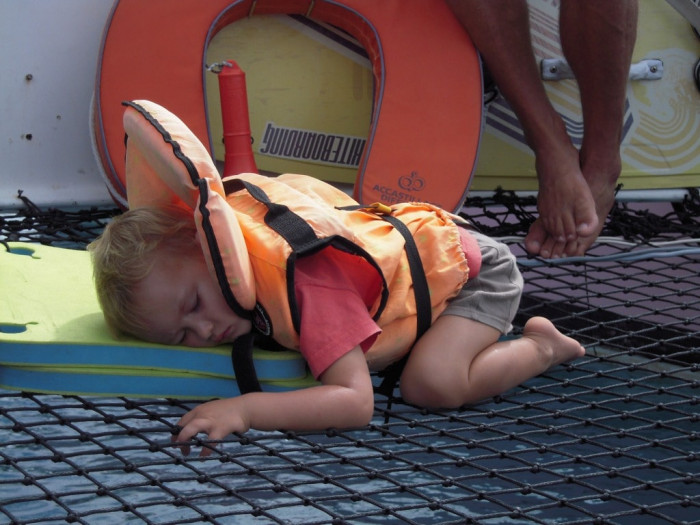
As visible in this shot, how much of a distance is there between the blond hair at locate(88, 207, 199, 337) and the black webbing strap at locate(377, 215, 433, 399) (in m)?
0.33

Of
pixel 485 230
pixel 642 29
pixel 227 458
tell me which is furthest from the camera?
pixel 642 29

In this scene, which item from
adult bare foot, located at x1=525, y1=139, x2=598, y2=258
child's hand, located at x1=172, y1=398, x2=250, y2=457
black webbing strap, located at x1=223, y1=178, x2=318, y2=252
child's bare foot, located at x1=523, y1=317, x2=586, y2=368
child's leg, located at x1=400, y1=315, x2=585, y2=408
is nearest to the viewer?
child's hand, located at x1=172, y1=398, x2=250, y2=457

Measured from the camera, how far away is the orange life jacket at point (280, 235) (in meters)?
1.28

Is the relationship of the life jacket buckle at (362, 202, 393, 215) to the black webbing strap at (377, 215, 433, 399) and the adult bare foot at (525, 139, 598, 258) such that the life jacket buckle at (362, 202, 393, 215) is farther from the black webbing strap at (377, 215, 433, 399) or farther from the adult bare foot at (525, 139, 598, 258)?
the adult bare foot at (525, 139, 598, 258)

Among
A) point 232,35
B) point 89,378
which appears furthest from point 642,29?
point 89,378

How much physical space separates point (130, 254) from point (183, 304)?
0.33ft

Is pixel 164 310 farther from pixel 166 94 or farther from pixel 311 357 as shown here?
pixel 166 94

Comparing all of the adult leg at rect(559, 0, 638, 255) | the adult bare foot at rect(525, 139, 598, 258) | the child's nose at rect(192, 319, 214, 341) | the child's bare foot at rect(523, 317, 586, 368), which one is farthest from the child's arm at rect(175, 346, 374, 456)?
the adult leg at rect(559, 0, 638, 255)

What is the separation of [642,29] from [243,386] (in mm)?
1667

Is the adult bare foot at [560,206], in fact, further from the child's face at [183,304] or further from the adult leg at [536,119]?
the child's face at [183,304]

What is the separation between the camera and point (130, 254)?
4.22 feet

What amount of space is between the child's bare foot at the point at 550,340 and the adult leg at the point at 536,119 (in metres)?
0.48

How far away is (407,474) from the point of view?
2008mm

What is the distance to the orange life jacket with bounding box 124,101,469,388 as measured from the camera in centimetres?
128
